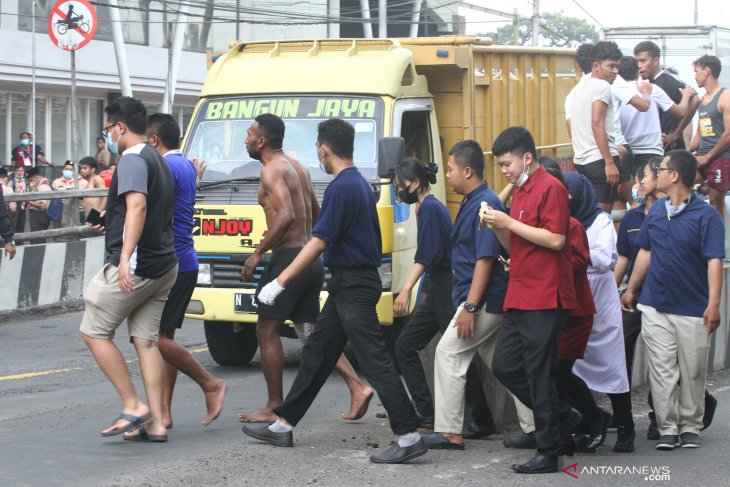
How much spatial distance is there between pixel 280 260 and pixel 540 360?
7.00 ft

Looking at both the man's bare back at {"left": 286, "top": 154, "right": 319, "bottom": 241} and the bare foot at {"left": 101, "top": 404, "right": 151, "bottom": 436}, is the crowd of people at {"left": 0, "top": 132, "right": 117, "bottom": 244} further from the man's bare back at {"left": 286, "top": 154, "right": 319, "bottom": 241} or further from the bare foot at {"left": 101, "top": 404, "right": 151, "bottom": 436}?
the bare foot at {"left": 101, "top": 404, "right": 151, "bottom": 436}

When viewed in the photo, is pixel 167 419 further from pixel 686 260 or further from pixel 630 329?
pixel 686 260

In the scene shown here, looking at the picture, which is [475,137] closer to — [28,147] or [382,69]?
[382,69]

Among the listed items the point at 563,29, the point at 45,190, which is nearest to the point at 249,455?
the point at 45,190

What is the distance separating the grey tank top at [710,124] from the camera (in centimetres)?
1259

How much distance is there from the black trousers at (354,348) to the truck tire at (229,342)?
3.20 meters

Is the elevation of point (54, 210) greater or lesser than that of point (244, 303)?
greater

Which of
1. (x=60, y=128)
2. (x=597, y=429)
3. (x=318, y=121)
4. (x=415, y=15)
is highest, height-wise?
(x=415, y=15)

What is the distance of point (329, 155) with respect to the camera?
7.16 m

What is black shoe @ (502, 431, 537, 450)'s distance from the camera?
724cm

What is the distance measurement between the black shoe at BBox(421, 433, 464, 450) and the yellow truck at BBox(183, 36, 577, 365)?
2569 mm

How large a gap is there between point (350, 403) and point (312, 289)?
4.32 ft

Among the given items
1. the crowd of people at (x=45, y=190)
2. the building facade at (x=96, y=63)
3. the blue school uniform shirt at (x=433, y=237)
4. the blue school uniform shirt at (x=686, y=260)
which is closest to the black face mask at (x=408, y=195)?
the blue school uniform shirt at (x=433, y=237)

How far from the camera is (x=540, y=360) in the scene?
255 inches
